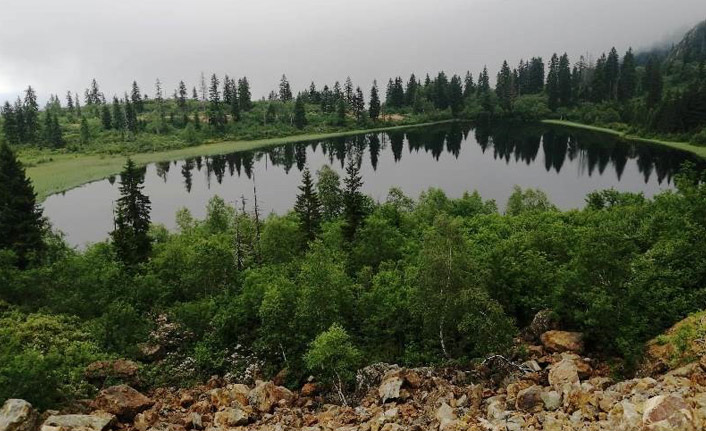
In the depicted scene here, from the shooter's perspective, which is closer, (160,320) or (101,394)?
(101,394)

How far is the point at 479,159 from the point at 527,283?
11748cm

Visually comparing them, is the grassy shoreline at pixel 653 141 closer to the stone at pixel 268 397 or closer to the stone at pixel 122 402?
the stone at pixel 268 397

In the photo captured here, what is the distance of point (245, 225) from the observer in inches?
2598

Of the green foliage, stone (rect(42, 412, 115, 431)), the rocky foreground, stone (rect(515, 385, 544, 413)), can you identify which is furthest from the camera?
the green foliage

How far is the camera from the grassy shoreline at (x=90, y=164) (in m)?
121

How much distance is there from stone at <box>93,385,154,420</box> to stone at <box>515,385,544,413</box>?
22.2 metres

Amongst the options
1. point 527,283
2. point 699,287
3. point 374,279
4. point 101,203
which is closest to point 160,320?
point 374,279

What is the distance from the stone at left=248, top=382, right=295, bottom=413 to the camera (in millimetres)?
28891

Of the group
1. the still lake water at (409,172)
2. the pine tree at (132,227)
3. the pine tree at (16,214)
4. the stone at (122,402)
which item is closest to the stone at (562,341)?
the stone at (122,402)

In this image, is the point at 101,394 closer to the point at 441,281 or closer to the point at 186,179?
the point at 441,281

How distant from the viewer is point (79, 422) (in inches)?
1002

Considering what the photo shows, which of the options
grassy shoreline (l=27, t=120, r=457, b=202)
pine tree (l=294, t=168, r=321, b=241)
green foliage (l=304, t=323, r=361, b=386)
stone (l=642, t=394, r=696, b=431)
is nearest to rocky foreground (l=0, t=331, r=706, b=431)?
stone (l=642, t=394, r=696, b=431)

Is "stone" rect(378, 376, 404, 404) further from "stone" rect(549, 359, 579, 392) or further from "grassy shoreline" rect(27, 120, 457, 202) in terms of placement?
"grassy shoreline" rect(27, 120, 457, 202)

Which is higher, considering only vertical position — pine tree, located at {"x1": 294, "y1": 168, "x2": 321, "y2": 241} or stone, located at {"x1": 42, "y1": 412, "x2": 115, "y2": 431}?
pine tree, located at {"x1": 294, "y1": 168, "x2": 321, "y2": 241}
